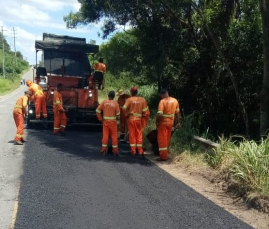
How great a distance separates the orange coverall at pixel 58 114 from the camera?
39.9ft

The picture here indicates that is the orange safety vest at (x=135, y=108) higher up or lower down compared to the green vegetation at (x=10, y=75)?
lower down

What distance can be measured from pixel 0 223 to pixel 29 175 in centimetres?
229

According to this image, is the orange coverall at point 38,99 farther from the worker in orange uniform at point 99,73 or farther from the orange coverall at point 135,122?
the orange coverall at point 135,122

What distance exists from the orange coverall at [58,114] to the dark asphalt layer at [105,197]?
2995 mm

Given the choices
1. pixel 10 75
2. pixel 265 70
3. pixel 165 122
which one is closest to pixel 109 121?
pixel 165 122

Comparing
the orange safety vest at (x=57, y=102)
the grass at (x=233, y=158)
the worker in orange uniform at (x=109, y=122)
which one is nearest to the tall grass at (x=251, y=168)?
the grass at (x=233, y=158)

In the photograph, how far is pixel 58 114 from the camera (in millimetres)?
12242

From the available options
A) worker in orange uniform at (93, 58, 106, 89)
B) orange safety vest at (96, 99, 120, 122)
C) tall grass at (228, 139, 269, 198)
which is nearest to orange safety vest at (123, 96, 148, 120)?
orange safety vest at (96, 99, 120, 122)

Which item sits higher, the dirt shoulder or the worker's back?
the worker's back

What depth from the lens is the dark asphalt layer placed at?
16.9 feet

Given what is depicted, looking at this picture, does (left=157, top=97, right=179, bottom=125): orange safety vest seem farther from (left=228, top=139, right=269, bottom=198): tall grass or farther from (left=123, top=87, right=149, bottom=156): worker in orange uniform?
(left=228, top=139, right=269, bottom=198): tall grass

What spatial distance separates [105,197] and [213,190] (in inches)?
80.2

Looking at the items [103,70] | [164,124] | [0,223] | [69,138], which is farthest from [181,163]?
[103,70]

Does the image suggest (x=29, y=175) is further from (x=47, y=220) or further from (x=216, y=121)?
(x=216, y=121)
